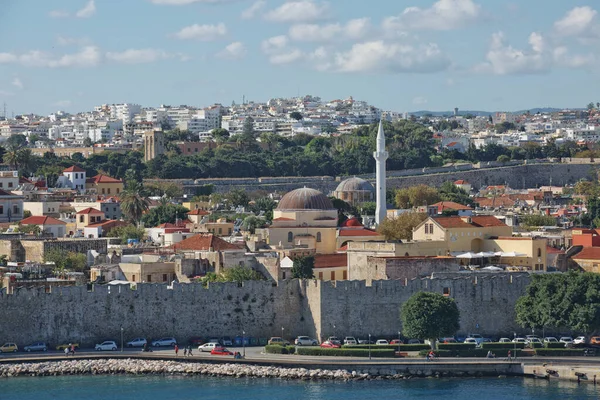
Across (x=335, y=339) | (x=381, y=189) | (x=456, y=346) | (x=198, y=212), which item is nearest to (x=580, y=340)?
(x=456, y=346)

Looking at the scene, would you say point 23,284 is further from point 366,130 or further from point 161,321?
point 366,130

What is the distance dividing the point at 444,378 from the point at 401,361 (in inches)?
48.0

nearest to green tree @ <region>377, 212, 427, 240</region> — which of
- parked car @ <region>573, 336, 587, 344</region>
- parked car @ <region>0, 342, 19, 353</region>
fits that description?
parked car @ <region>573, 336, 587, 344</region>

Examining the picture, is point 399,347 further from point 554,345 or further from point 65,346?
point 65,346

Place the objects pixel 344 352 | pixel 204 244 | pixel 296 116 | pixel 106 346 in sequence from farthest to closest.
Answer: pixel 296 116, pixel 204 244, pixel 106 346, pixel 344 352

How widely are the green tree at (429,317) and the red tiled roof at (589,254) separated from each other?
1193cm

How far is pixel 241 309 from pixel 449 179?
72504 mm

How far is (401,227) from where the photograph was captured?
2245 inches

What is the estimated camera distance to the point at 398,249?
49438 millimetres

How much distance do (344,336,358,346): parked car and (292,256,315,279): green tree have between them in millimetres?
5054

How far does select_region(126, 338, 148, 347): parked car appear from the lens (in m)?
42.5

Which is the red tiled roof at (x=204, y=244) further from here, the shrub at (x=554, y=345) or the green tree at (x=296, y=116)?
the green tree at (x=296, y=116)

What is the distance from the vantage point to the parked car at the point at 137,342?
42.5m

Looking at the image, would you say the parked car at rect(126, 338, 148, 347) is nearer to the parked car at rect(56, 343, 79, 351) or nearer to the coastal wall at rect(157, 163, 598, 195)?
the parked car at rect(56, 343, 79, 351)
